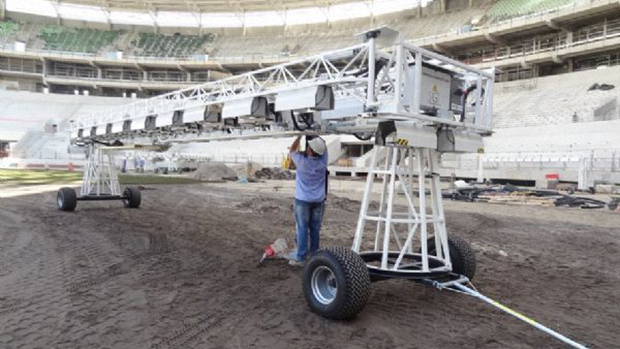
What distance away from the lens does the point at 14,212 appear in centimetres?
1206

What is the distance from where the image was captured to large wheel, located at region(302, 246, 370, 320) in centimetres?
455

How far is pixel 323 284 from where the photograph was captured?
5.05 metres

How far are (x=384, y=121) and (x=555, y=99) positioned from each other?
36.5 meters

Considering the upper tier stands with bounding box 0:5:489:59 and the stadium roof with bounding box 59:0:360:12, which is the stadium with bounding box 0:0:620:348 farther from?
the stadium roof with bounding box 59:0:360:12

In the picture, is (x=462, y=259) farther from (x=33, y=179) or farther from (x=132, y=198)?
(x=33, y=179)

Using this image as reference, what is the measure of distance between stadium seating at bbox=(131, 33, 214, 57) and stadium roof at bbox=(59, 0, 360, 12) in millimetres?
4268

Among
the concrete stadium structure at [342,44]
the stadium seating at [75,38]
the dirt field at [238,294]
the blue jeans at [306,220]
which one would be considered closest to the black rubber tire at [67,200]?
the dirt field at [238,294]

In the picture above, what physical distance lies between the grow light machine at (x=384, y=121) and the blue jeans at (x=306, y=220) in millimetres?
864

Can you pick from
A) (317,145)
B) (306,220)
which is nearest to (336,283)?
(306,220)

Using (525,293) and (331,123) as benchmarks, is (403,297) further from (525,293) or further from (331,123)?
(331,123)

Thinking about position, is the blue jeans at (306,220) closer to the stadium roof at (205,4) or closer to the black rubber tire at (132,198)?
the black rubber tire at (132,198)

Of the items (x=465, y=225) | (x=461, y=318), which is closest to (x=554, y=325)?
(x=461, y=318)

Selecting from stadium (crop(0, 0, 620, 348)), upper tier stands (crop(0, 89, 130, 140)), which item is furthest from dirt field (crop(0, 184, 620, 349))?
upper tier stands (crop(0, 89, 130, 140))

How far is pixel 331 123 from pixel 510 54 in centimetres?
4603
